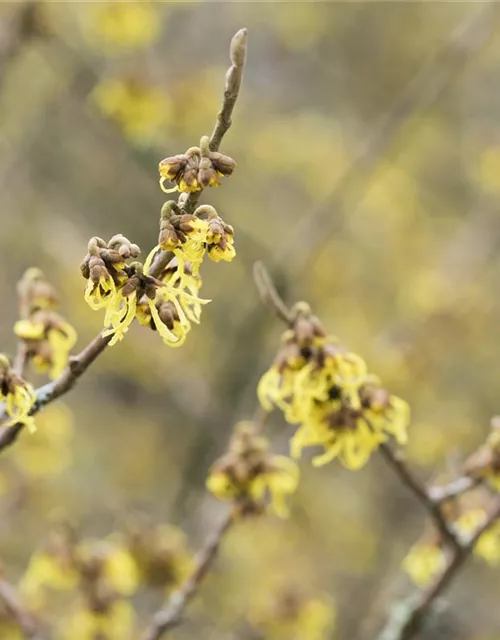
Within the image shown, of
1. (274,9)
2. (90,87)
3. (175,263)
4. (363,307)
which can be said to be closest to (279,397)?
(175,263)

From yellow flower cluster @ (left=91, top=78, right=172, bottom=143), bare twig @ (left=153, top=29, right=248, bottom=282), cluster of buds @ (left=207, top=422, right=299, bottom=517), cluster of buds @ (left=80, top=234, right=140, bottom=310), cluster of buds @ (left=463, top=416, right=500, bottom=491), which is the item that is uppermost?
yellow flower cluster @ (left=91, top=78, right=172, bottom=143)

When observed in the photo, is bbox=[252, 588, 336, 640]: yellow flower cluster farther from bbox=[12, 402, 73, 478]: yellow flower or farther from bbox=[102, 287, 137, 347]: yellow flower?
bbox=[102, 287, 137, 347]: yellow flower

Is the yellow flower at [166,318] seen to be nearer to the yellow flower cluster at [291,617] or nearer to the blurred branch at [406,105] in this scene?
the yellow flower cluster at [291,617]

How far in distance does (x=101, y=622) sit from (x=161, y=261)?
4.05 feet

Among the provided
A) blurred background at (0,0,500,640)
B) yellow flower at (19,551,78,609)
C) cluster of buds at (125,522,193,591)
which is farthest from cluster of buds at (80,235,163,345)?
blurred background at (0,0,500,640)

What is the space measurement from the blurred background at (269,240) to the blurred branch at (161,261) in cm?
119

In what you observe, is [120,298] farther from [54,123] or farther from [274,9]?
[274,9]

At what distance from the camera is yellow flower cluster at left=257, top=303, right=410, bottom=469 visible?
45.9 inches

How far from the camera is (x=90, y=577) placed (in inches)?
70.1

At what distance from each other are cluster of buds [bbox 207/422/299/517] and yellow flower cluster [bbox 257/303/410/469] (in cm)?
22

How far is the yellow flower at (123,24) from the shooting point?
293 cm

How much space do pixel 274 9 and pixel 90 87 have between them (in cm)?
253

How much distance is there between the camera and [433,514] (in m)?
1.35

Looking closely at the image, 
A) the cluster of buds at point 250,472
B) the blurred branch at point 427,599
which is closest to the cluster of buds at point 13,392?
the cluster of buds at point 250,472
